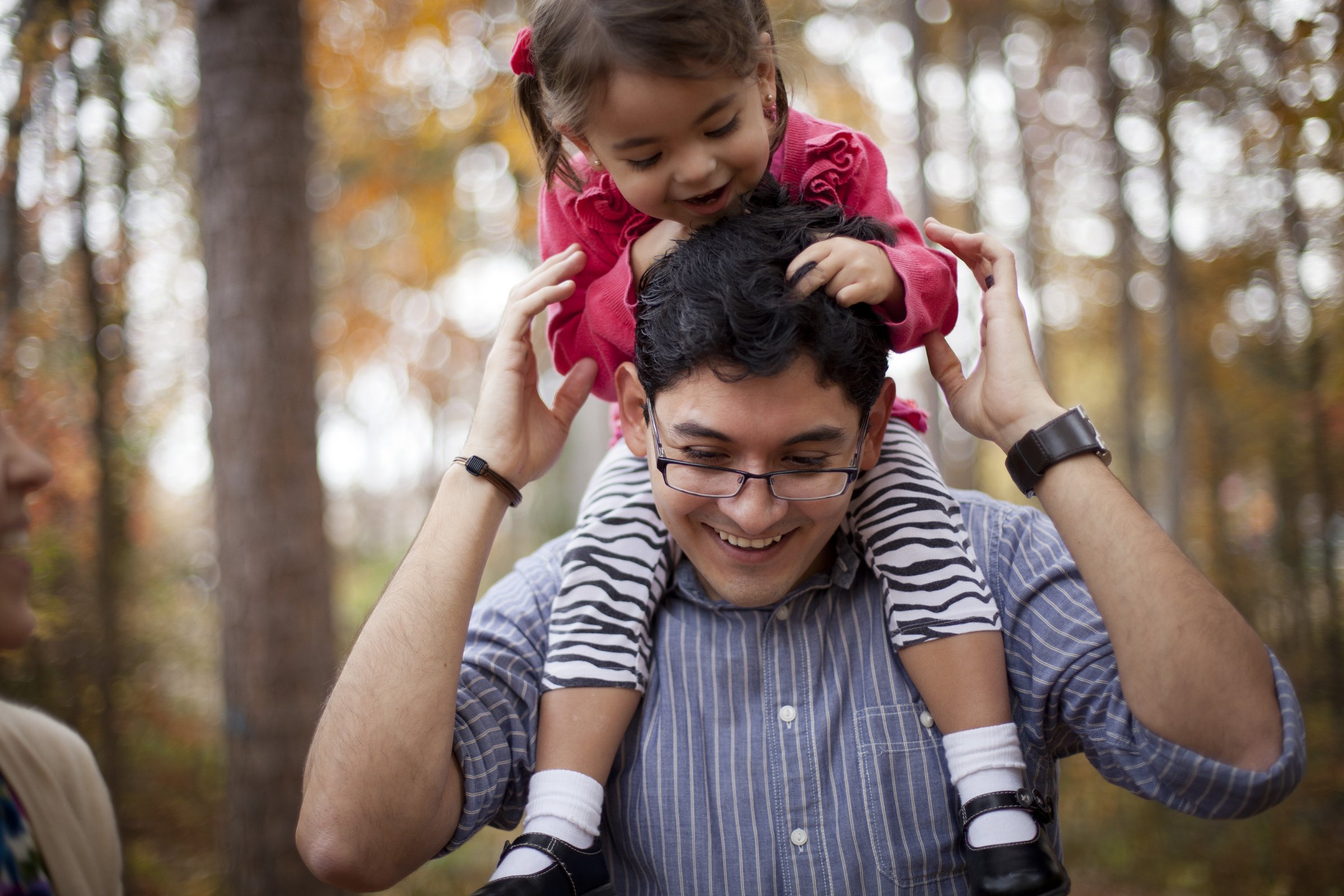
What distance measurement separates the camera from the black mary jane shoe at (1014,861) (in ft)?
5.53

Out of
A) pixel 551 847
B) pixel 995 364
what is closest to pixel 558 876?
pixel 551 847

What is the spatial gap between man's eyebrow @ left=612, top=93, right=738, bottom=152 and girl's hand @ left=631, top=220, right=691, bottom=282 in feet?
0.72

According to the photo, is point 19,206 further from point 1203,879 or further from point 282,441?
point 1203,879

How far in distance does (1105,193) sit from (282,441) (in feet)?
38.2

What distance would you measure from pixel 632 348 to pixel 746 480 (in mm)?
460

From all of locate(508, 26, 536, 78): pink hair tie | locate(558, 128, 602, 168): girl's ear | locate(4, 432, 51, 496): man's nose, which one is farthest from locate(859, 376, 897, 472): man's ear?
locate(4, 432, 51, 496): man's nose

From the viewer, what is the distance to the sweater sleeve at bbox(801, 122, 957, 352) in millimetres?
1944

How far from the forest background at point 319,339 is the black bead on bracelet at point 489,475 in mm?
1332

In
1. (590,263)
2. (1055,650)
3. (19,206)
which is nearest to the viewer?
(1055,650)

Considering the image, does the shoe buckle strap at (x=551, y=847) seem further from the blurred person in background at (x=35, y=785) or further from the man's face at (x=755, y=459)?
the blurred person in background at (x=35, y=785)

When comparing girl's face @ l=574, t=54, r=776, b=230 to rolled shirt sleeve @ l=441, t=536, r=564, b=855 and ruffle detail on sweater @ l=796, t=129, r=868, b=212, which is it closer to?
ruffle detail on sweater @ l=796, t=129, r=868, b=212

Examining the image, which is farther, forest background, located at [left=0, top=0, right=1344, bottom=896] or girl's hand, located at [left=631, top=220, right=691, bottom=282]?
forest background, located at [left=0, top=0, right=1344, bottom=896]

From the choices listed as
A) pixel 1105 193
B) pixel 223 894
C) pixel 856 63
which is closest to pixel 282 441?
pixel 223 894

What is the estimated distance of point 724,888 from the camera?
1.87m
